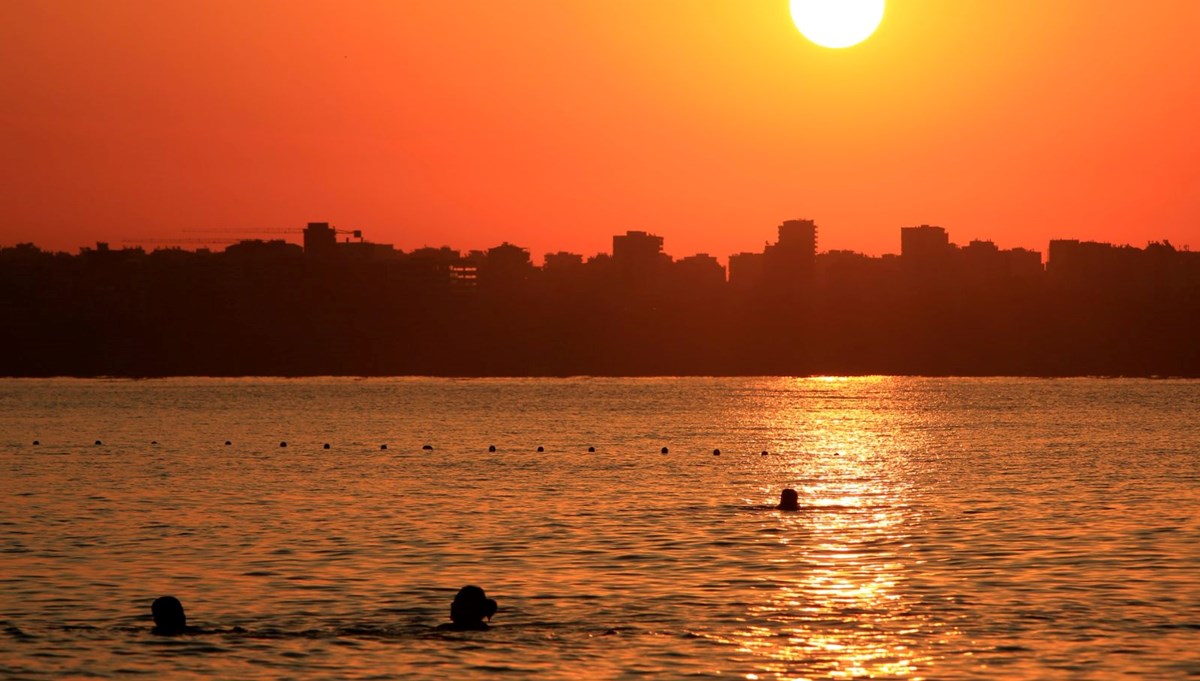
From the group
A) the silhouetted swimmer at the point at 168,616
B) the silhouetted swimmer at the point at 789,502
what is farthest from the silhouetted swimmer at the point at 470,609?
the silhouetted swimmer at the point at 789,502

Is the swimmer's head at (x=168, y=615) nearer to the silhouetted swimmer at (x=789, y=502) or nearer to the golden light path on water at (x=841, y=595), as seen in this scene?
the golden light path on water at (x=841, y=595)

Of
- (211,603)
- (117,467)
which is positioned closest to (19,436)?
(117,467)

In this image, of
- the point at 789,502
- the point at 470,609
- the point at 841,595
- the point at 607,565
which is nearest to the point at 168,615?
the point at 470,609

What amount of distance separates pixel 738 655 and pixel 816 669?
208 centimetres

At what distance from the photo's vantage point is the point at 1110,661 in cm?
3198

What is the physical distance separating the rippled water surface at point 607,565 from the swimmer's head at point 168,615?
0.42 meters

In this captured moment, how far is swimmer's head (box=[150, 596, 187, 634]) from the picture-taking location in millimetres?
35344

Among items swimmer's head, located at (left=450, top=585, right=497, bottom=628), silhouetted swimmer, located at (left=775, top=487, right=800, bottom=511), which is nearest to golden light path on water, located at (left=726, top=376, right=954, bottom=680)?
silhouetted swimmer, located at (left=775, top=487, right=800, bottom=511)

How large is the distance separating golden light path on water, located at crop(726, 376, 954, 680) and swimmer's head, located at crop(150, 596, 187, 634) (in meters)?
12.0

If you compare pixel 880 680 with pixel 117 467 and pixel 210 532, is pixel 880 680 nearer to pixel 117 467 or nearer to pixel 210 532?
pixel 210 532

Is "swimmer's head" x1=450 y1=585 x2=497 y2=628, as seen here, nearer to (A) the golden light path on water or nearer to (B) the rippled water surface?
(B) the rippled water surface

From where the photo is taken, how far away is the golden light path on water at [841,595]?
106 ft

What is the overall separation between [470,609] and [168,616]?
650 cm

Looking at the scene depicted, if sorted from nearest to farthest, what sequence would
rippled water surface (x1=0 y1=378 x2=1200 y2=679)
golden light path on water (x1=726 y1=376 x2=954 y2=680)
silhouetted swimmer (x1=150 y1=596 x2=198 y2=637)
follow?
1. golden light path on water (x1=726 y1=376 x2=954 y2=680)
2. rippled water surface (x1=0 y1=378 x2=1200 y2=679)
3. silhouetted swimmer (x1=150 y1=596 x2=198 y2=637)
